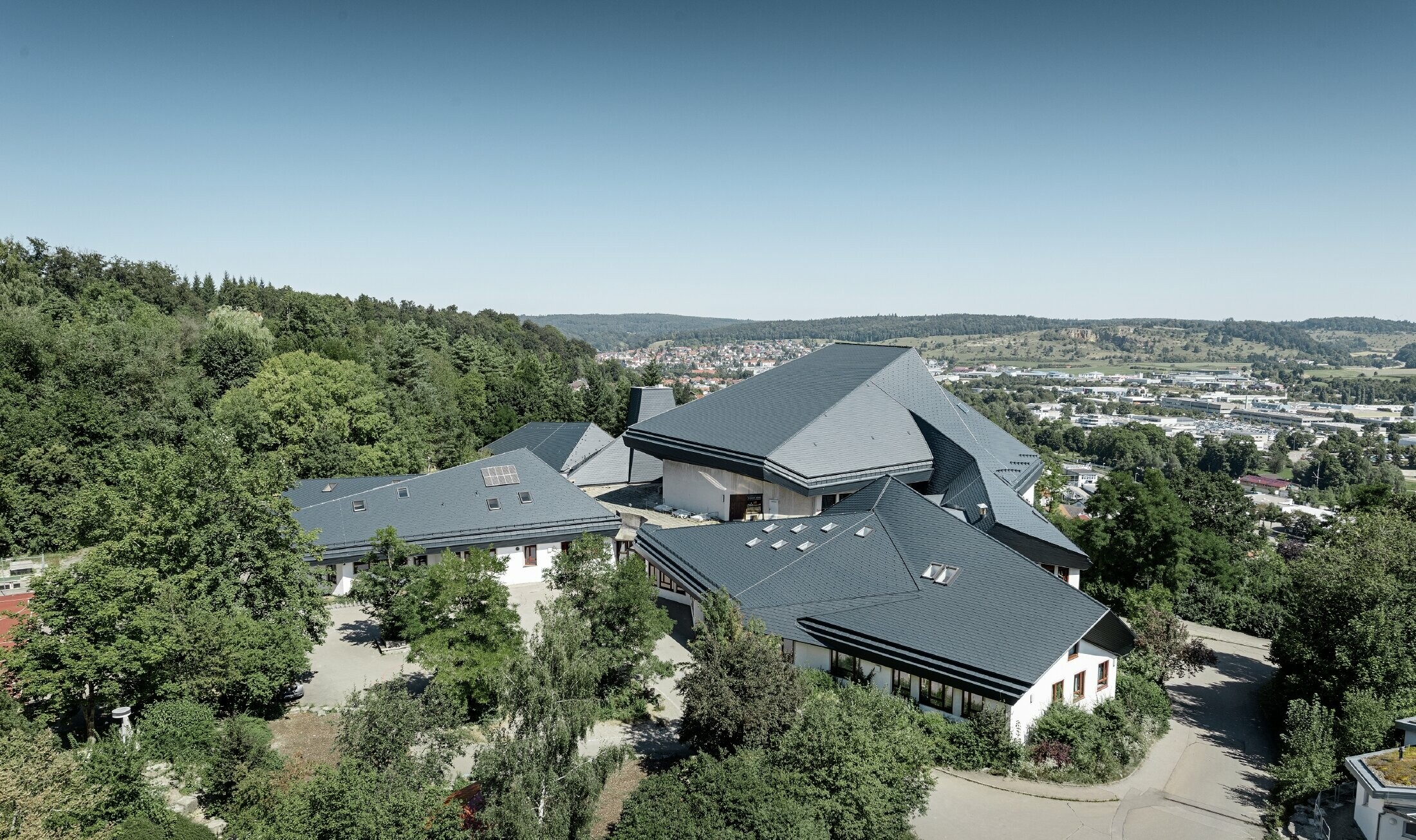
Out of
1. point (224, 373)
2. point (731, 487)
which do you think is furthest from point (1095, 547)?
point (224, 373)

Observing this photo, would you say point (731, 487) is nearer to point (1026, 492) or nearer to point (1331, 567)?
point (1026, 492)

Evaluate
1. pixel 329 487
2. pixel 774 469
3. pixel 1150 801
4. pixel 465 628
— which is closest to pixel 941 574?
pixel 1150 801

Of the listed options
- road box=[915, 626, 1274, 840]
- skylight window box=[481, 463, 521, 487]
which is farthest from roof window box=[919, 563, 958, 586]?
skylight window box=[481, 463, 521, 487]

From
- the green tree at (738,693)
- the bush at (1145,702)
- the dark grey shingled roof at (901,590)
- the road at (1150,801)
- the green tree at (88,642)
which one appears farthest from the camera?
the bush at (1145,702)

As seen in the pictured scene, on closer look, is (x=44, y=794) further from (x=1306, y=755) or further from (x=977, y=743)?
(x=1306, y=755)

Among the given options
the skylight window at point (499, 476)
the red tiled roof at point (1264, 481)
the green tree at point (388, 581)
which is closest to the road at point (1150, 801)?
the green tree at point (388, 581)

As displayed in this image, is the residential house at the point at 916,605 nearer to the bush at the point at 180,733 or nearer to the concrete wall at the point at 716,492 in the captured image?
the concrete wall at the point at 716,492
